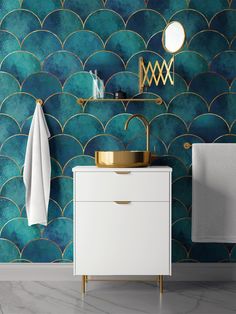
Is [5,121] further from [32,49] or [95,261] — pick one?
[95,261]

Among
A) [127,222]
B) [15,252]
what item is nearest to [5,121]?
[15,252]

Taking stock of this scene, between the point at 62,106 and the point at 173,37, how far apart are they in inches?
36.5

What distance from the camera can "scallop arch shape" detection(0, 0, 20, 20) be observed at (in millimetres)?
3152

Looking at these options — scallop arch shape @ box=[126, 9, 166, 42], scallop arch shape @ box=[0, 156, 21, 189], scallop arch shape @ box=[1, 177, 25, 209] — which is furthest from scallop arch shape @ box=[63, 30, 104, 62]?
scallop arch shape @ box=[1, 177, 25, 209]

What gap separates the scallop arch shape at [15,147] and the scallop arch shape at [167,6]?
4.34 ft

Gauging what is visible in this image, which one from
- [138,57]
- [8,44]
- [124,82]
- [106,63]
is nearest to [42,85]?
[8,44]

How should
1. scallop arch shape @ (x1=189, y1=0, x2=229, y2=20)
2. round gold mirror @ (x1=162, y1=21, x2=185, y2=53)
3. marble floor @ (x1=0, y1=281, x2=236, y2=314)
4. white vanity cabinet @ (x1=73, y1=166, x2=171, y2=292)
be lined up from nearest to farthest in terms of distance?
marble floor @ (x1=0, y1=281, x2=236, y2=314) < white vanity cabinet @ (x1=73, y1=166, x2=171, y2=292) < round gold mirror @ (x1=162, y1=21, x2=185, y2=53) < scallop arch shape @ (x1=189, y1=0, x2=229, y2=20)

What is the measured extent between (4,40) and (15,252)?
1546 millimetres

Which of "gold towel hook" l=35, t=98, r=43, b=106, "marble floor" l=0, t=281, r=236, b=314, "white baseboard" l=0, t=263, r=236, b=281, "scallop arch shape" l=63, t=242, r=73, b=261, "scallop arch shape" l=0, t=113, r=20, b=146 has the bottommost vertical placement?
"marble floor" l=0, t=281, r=236, b=314

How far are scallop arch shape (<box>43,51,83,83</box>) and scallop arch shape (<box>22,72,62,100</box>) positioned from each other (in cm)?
4

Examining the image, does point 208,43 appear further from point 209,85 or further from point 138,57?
point 138,57

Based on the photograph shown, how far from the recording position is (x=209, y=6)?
314 cm

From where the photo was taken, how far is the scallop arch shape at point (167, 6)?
124 inches

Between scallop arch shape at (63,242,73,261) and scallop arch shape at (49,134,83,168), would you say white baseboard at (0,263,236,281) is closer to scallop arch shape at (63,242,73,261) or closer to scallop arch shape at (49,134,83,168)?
scallop arch shape at (63,242,73,261)
